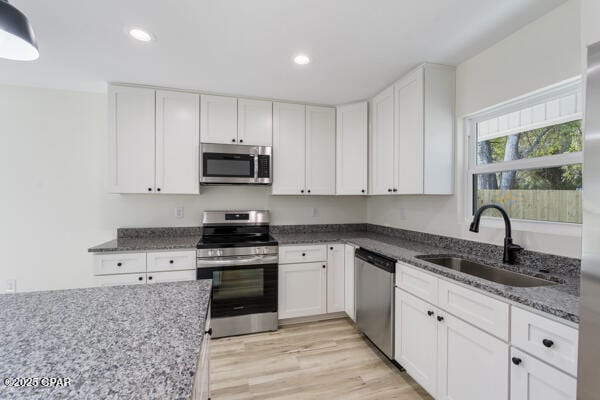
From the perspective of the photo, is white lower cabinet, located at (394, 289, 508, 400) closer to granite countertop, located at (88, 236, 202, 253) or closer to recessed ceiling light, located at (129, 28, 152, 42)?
granite countertop, located at (88, 236, 202, 253)

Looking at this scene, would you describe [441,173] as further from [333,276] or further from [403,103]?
[333,276]

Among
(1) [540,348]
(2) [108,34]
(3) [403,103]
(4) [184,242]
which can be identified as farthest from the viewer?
(4) [184,242]

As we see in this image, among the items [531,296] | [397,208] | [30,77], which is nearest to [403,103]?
[397,208]

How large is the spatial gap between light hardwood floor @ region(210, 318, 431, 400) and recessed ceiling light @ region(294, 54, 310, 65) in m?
2.45

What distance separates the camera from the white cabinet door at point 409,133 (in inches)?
88.4

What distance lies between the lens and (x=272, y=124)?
9.90 ft

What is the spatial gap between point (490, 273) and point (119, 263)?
296cm

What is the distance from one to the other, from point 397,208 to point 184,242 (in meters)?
2.33

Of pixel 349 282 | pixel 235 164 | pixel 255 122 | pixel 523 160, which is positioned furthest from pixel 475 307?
pixel 255 122

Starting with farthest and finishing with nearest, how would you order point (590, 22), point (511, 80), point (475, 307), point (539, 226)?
1. point (511, 80)
2. point (539, 226)
3. point (475, 307)
4. point (590, 22)

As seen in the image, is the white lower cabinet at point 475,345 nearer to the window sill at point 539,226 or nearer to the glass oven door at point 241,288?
the window sill at point 539,226

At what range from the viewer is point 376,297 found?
90.1 inches

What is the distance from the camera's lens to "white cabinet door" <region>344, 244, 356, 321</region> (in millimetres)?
2740

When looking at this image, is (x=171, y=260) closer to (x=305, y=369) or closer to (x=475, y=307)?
(x=305, y=369)
